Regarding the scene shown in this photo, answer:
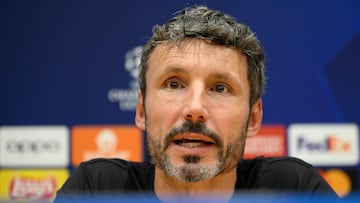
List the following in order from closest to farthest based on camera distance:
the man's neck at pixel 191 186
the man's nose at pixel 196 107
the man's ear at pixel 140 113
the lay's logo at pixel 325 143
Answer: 1. the man's nose at pixel 196 107
2. the man's neck at pixel 191 186
3. the man's ear at pixel 140 113
4. the lay's logo at pixel 325 143

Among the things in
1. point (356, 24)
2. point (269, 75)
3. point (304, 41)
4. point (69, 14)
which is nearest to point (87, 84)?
point (69, 14)

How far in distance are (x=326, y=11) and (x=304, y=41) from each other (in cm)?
14

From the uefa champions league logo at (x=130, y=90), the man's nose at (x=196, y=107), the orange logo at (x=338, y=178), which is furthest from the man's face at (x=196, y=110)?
the orange logo at (x=338, y=178)

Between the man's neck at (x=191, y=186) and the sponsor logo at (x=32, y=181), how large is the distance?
111 centimetres

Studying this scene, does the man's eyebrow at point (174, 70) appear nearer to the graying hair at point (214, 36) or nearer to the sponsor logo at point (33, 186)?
the graying hair at point (214, 36)

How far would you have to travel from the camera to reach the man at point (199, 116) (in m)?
1.01

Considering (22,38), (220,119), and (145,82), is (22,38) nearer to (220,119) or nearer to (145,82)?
(145,82)

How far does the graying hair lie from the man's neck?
16 cm

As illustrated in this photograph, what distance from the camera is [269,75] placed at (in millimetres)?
2186

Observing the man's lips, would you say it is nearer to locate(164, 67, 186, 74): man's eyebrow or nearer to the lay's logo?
locate(164, 67, 186, 74): man's eyebrow

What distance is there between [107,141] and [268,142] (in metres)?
0.61

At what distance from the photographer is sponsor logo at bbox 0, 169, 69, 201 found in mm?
2213

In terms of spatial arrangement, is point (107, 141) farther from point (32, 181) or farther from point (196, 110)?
point (196, 110)

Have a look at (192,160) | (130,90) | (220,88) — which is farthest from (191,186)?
(130,90)
